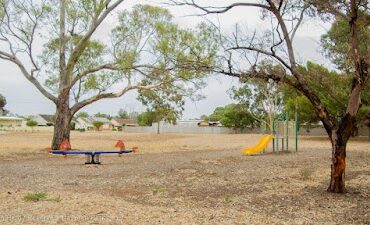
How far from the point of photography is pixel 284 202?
26.2 feet

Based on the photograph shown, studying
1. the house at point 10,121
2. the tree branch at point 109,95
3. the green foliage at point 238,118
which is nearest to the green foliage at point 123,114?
the house at point 10,121

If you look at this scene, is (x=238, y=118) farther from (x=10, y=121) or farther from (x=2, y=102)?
(x=10, y=121)

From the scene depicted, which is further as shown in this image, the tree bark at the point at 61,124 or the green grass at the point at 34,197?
the tree bark at the point at 61,124

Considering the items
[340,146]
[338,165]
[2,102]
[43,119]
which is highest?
[2,102]

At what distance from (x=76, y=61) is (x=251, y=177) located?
13.4 metres

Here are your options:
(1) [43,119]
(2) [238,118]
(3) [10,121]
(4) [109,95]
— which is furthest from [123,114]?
(4) [109,95]

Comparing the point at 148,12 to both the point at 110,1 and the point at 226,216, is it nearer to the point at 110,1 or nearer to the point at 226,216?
the point at 110,1

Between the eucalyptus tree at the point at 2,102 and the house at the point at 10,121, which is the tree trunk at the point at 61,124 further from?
the house at the point at 10,121

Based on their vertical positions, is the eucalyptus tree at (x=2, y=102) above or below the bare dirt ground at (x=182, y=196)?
above

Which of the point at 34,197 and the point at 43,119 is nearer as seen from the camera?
the point at 34,197

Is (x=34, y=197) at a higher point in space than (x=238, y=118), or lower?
lower

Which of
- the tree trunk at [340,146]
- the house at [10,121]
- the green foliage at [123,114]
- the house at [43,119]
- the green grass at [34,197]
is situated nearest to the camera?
the green grass at [34,197]

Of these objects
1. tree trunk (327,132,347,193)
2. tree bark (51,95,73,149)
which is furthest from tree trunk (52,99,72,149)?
tree trunk (327,132,347,193)

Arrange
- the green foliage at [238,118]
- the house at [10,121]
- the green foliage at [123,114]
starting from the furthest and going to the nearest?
1. the green foliage at [123,114]
2. the house at [10,121]
3. the green foliage at [238,118]
